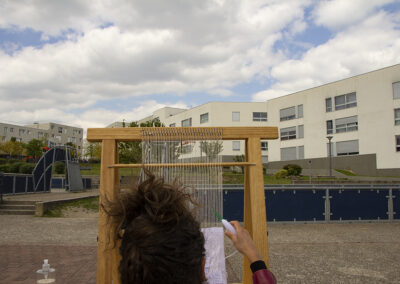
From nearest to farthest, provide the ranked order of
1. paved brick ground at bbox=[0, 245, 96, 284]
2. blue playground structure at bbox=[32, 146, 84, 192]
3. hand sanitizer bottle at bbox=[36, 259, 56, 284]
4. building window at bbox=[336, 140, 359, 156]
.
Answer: hand sanitizer bottle at bbox=[36, 259, 56, 284]
paved brick ground at bbox=[0, 245, 96, 284]
blue playground structure at bbox=[32, 146, 84, 192]
building window at bbox=[336, 140, 359, 156]

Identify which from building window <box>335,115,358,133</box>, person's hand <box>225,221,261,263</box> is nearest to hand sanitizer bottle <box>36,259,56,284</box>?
person's hand <box>225,221,261,263</box>

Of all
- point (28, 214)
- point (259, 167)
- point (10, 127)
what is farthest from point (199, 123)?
point (10, 127)

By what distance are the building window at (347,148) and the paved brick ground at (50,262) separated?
32.1m

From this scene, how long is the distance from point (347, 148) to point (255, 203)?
34822 millimetres

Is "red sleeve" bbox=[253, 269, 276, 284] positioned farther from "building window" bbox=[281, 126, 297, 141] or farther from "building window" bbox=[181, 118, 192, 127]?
"building window" bbox=[181, 118, 192, 127]

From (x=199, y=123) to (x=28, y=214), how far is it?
3642cm

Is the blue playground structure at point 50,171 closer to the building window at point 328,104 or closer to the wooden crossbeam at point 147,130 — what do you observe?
the wooden crossbeam at point 147,130

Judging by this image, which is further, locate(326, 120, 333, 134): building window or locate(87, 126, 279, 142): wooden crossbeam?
locate(326, 120, 333, 134): building window

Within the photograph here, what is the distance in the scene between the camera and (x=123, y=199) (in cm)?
111

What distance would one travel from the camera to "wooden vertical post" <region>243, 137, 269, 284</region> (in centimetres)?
293

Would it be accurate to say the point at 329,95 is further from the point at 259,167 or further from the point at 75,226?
the point at 259,167

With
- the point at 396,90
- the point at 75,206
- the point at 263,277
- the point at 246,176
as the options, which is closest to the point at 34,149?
the point at 75,206

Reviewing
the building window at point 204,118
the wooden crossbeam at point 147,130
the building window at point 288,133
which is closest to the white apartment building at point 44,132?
the building window at point 204,118

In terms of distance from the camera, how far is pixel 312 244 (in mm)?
7086
